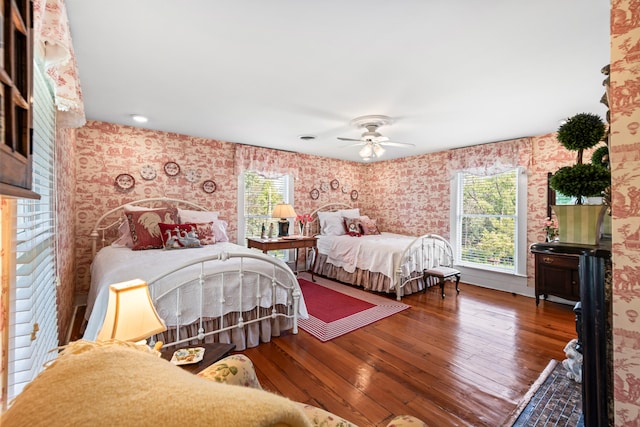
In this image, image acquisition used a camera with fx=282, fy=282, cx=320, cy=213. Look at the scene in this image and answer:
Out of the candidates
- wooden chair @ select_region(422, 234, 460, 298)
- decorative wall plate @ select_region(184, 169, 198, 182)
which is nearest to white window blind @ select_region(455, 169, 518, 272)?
wooden chair @ select_region(422, 234, 460, 298)

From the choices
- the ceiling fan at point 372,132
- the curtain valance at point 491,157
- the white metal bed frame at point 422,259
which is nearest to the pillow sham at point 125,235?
the ceiling fan at point 372,132

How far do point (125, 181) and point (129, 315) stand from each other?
3121mm

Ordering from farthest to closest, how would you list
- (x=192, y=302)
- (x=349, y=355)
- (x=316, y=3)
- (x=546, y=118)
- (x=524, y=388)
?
(x=546, y=118)
(x=349, y=355)
(x=192, y=302)
(x=524, y=388)
(x=316, y=3)

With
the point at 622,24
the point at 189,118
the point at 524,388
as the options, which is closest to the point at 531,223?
the point at 524,388

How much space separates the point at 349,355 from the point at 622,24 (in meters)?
2.45

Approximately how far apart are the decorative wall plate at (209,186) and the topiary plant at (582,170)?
4.13 m

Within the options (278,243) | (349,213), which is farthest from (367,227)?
(278,243)

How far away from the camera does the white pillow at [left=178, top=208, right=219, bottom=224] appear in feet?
12.2

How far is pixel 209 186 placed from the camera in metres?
4.32

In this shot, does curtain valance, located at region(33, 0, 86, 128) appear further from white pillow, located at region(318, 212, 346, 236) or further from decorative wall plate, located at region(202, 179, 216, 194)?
white pillow, located at region(318, 212, 346, 236)

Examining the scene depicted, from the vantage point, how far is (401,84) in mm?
2402

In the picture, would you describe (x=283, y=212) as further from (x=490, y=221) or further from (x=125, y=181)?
(x=490, y=221)

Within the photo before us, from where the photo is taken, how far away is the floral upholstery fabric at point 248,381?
96cm

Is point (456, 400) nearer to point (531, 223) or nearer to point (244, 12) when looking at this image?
point (244, 12)
